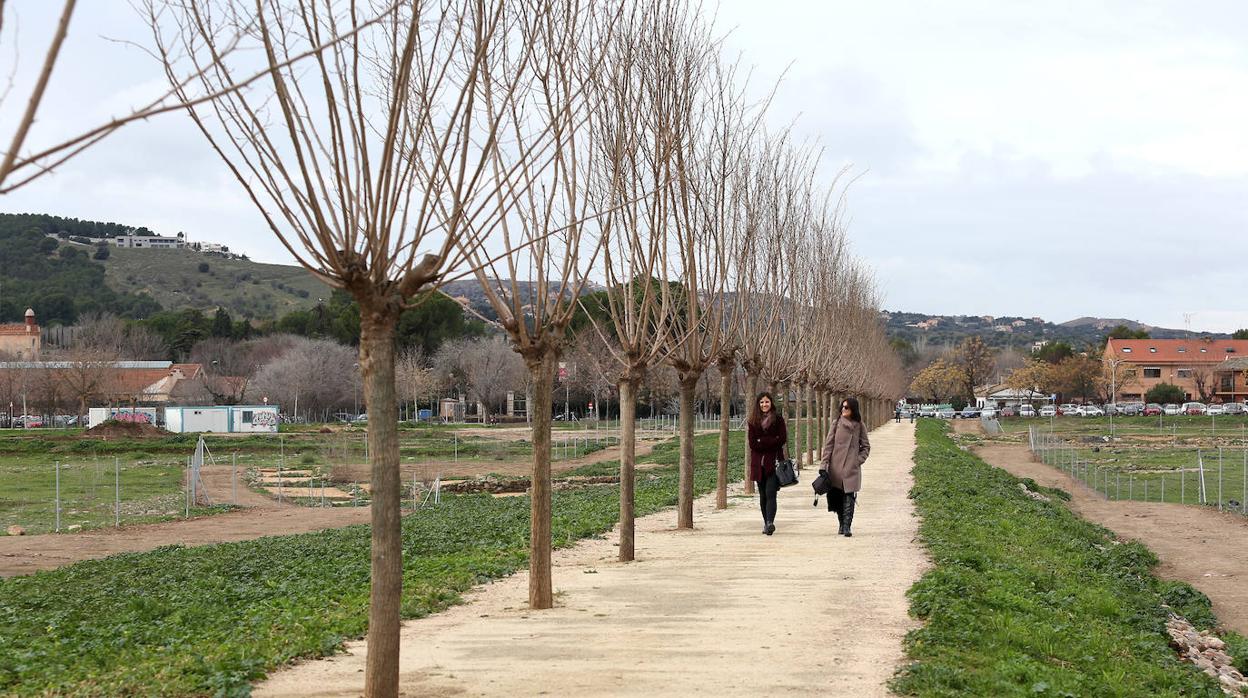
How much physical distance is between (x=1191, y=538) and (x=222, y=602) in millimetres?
21748

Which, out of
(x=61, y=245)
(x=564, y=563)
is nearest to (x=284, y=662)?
(x=564, y=563)

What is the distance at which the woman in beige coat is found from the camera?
17516 mm

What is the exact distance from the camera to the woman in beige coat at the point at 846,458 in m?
17.5

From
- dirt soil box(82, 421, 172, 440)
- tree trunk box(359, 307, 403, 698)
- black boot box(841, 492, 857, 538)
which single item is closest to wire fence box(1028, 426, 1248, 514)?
black boot box(841, 492, 857, 538)

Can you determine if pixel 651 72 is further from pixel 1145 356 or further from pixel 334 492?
pixel 1145 356

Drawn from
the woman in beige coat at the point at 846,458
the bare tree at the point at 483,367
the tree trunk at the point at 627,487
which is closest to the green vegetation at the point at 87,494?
the tree trunk at the point at 627,487

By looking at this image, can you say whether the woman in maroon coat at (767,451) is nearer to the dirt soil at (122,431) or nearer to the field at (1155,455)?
the field at (1155,455)

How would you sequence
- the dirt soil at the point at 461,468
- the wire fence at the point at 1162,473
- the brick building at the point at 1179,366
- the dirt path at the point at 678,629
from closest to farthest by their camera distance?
the dirt path at the point at 678,629, the wire fence at the point at 1162,473, the dirt soil at the point at 461,468, the brick building at the point at 1179,366

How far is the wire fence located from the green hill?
410ft

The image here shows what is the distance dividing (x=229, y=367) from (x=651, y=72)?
111537 millimetres

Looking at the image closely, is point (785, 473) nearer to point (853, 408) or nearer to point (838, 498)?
point (838, 498)

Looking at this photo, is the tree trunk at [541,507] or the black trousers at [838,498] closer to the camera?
the tree trunk at [541,507]

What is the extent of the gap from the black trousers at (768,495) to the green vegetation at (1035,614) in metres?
2.13

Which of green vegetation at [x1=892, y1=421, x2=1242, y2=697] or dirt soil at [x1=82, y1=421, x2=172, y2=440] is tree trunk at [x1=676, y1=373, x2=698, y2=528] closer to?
green vegetation at [x1=892, y1=421, x2=1242, y2=697]
